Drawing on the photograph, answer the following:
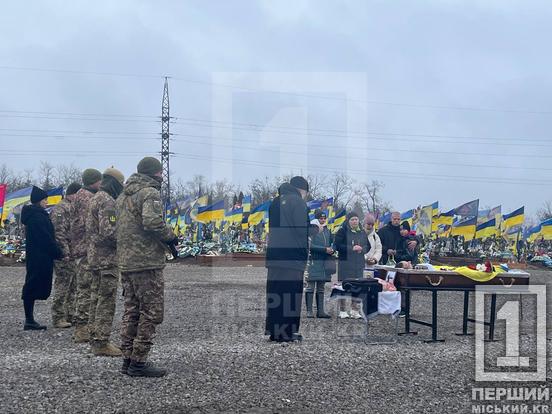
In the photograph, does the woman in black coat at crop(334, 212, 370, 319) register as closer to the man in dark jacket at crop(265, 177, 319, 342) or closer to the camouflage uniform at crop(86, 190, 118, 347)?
the man in dark jacket at crop(265, 177, 319, 342)

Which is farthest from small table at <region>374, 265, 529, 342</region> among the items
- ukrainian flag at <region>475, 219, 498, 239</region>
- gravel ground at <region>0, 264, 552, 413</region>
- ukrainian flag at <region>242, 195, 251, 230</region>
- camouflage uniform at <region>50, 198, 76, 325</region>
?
ukrainian flag at <region>475, 219, 498, 239</region>

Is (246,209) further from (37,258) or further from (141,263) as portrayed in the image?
(141,263)

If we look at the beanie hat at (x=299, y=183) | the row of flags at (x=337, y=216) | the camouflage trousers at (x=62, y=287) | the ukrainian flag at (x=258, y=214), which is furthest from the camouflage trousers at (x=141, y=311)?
the ukrainian flag at (x=258, y=214)

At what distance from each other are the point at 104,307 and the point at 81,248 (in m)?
1.91

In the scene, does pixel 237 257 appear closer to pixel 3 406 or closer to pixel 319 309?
pixel 319 309

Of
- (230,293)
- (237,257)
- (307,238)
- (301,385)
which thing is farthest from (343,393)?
(237,257)

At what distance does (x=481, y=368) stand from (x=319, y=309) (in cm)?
446

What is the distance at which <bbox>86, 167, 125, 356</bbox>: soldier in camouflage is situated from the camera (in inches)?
296

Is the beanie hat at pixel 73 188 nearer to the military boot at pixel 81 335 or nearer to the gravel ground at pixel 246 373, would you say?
the gravel ground at pixel 246 373

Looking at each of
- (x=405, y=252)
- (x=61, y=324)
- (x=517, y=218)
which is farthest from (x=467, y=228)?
(x=61, y=324)

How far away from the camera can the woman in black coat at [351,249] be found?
37.5 ft

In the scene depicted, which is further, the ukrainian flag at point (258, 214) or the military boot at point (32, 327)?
the ukrainian flag at point (258, 214)

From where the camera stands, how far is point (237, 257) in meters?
29.8

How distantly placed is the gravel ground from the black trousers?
0.32m
